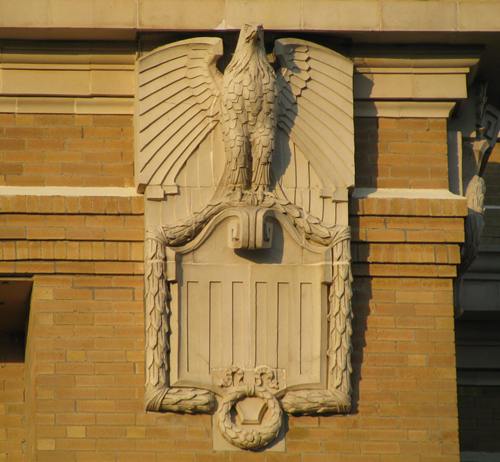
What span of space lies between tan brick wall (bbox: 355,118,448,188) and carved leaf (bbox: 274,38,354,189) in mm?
336

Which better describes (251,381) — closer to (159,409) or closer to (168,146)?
(159,409)

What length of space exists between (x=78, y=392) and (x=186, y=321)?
3.51 ft

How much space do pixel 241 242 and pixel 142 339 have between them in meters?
1.16

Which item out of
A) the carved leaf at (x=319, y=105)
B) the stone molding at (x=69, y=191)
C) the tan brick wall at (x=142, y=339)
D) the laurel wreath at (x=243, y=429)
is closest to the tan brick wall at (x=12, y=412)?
the tan brick wall at (x=142, y=339)

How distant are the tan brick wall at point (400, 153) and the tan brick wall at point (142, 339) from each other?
0.28 m

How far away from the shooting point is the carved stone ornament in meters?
17.2

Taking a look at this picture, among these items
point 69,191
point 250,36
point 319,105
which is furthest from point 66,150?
point 319,105

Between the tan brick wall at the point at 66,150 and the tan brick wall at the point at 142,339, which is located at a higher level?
the tan brick wall at the point at 66,150

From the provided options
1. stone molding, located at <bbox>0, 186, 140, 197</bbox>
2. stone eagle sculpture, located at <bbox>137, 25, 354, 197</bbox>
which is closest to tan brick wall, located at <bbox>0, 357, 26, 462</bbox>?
stone molding, located at <bbox>0, 186, 140, 197</bbox>

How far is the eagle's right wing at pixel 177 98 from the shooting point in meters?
17.5

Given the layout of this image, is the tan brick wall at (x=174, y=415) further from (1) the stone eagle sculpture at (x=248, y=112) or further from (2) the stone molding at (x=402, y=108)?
(2) the stone molding at (x=402, y=108)

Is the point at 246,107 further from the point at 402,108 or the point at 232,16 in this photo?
the point at 402,108

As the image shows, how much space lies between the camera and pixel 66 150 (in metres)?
17.8

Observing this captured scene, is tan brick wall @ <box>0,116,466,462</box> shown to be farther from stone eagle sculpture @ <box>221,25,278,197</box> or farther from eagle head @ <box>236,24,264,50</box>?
eagle head @ <box>236,24,264,50</box>
